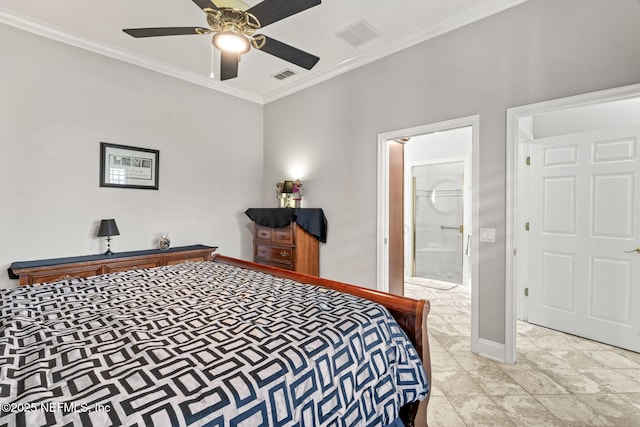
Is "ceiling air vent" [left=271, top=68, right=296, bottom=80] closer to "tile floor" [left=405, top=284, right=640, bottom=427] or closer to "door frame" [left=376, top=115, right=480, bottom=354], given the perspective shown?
"door frame" [left=376, top=115, right=480, bottom=354]

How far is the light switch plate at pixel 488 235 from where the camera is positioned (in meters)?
2.54

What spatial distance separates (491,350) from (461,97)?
223cm

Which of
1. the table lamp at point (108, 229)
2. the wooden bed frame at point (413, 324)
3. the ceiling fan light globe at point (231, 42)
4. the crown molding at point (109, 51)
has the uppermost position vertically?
the crown molding at point (109, 51)

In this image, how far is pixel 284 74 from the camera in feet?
12.8

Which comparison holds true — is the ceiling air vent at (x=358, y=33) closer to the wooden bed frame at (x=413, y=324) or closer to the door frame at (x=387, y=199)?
the door frame at (x=387, y=199)

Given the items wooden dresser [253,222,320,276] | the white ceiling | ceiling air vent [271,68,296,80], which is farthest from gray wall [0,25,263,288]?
ceiling air vent [271,68,296,80]

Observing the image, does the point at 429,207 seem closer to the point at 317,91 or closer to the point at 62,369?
the point at 317,91

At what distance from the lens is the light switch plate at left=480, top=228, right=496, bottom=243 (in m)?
2.54

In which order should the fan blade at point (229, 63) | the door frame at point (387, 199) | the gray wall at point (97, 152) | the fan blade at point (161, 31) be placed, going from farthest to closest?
1. the gray wall at point (97, 152)
2. the door frame at point (387, 199)
3. the fan blade at point (229, 63)
4. the fan blade at point (161, 31)

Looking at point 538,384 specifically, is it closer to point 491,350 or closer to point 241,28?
point 491,350

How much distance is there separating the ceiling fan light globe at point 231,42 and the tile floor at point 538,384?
8.95 feet

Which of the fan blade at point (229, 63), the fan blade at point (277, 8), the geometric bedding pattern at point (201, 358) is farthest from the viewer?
the fan blade at point (229, 63)

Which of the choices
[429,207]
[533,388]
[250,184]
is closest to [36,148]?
[250,184]

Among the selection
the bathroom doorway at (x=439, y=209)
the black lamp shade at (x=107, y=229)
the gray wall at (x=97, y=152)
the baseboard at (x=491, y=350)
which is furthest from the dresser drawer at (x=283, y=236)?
the bathroom doorway at (x=439, y=209)
